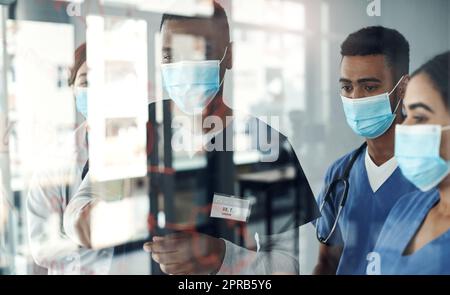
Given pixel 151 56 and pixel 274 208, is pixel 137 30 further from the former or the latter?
pixel 274 208

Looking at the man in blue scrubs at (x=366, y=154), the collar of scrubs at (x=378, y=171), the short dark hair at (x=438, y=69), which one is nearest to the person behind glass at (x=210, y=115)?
the man in blue scrubs at (x=366, y=154)

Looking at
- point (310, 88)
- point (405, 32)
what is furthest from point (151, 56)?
point (405, 32)

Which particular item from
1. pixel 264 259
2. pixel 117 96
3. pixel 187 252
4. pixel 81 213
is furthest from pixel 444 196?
pixel 81 213

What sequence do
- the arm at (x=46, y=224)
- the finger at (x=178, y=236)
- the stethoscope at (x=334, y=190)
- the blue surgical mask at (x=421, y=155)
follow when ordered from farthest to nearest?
the arm at (x=46, y=224) → the finger at (x=178, y=236) → the stethoscope at (x=334, y=190) → the blue surgical mask at (x=421, y=155)

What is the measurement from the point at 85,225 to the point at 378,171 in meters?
1.11

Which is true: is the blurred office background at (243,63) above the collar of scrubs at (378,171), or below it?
above

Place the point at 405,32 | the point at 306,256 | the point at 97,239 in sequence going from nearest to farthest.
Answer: the point at 405,32 → the point at 306,256 → the point at 97,239

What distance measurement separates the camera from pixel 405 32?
183 centimetres

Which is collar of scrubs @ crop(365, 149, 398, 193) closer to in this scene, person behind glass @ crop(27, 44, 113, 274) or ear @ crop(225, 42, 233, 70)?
ear @ crop(225, 42, 233, 70)

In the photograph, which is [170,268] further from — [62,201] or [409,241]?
[409,241]

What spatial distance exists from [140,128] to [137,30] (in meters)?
0.36

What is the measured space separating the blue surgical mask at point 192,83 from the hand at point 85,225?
0.53m

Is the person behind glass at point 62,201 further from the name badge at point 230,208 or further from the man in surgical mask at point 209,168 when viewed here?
the name badge at point 230,208

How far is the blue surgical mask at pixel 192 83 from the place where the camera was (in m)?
1.95
